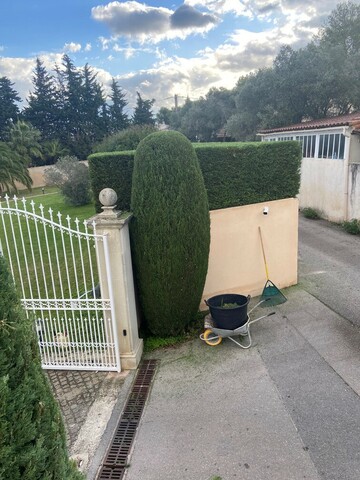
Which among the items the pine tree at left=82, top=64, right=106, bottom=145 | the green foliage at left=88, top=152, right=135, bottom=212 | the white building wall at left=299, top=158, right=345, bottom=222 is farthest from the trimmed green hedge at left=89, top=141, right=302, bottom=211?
the pine tree at left=82, top=64, right=106, bottom=145

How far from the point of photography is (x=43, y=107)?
44.8 m

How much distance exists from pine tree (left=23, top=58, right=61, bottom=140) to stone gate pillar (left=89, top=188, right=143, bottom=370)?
44.8 meters

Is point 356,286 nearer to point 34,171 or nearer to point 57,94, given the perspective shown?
point 34,171

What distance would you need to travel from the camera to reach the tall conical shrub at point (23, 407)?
1502 millimetres

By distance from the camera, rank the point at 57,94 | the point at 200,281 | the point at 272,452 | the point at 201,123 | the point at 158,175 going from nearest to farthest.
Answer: the point at 272,452, the point at 158,175, the point at 200,281, the point at 201,123, the point at 57,94

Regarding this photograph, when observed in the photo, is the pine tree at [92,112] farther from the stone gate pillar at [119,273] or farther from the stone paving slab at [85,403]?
the stone paving slab at [85,403]

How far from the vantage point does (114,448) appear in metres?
3.67

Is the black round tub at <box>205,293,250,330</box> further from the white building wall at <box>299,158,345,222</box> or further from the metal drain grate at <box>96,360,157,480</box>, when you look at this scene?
the white building wall at <box>299,158,345,222</box>

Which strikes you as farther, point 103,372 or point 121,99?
point 121,99

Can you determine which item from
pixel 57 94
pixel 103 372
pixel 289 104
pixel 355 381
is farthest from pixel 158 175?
pixel 57 94

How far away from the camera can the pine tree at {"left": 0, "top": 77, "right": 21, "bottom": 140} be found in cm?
4197

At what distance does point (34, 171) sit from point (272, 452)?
127ft

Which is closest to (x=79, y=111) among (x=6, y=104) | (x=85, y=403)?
(x=6, y=104)

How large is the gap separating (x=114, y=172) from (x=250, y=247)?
327cm
